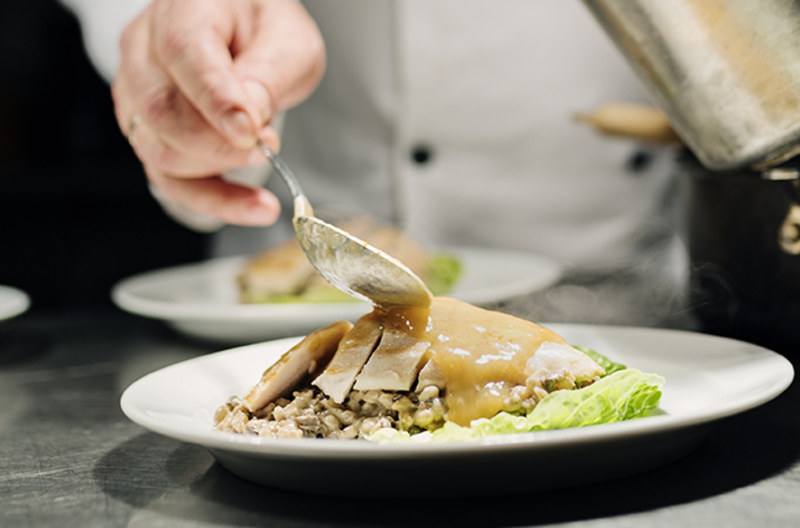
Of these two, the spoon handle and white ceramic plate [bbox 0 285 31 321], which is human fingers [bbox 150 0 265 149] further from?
white ceramic plate [bbox 0 285 31 321]

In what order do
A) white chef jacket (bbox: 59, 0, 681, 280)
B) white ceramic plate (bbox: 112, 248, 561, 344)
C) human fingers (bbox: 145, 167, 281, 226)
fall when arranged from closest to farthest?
human fingers (bbox: 145, 167, 281, 226) → white ceramic plate (bbox: 112, 248, 561, 344) → white chef jacket (bbox: 59, 0, 681, 280)

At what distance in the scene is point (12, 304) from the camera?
7.06 feet

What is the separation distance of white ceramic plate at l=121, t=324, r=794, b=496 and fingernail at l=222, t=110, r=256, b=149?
47 cm

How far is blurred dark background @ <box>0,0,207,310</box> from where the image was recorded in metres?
3.91

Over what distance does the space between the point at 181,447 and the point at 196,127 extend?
65 centimetres

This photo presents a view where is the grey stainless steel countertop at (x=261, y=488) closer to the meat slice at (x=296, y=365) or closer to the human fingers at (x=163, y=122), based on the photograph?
the meat slice at (x=296, y=365)

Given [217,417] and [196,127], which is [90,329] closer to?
[196,127]

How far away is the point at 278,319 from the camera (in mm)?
1974

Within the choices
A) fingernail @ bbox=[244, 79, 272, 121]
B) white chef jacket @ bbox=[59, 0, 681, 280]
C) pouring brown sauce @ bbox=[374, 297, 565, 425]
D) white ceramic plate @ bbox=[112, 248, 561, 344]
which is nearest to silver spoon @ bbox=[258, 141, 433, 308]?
pouring brown sauce @ bbox=[374, 297, 565, 425]

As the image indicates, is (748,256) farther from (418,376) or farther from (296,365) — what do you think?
(296,365)

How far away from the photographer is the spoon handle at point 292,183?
147 cm

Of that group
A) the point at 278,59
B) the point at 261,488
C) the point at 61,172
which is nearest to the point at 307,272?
the point at 278,59

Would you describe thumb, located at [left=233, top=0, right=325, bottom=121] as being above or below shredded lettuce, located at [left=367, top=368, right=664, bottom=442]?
above

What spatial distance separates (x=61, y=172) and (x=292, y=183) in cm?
273
